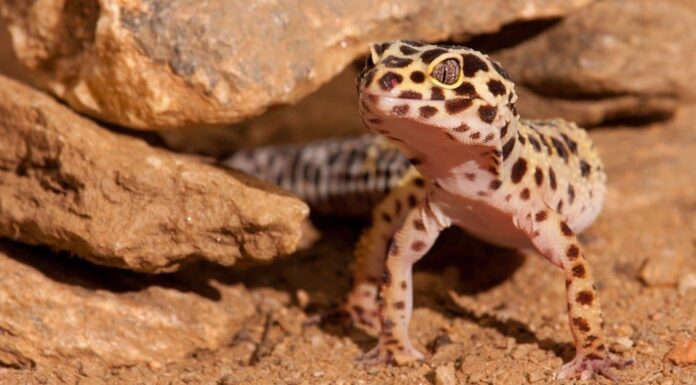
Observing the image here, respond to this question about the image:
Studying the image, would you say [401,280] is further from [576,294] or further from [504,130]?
[504,130]

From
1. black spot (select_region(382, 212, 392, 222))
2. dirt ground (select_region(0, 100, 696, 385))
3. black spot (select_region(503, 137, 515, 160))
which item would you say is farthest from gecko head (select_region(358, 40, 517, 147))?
black spot (select_region(382, 212, 392, 222))

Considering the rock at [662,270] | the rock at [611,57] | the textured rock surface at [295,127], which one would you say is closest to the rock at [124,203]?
the rock at [662,270]

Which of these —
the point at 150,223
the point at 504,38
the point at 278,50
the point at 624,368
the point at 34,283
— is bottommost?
the point at 624,368

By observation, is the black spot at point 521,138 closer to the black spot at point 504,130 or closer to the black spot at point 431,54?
the black spot at point 504,130

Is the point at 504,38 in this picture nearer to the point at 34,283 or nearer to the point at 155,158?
the point at 155,158

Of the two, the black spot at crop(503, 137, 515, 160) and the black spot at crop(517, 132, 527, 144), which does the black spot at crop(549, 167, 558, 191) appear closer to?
the black spot at crop(517, 132, 527, 144)

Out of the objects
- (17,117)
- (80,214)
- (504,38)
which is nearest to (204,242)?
(80,214)
